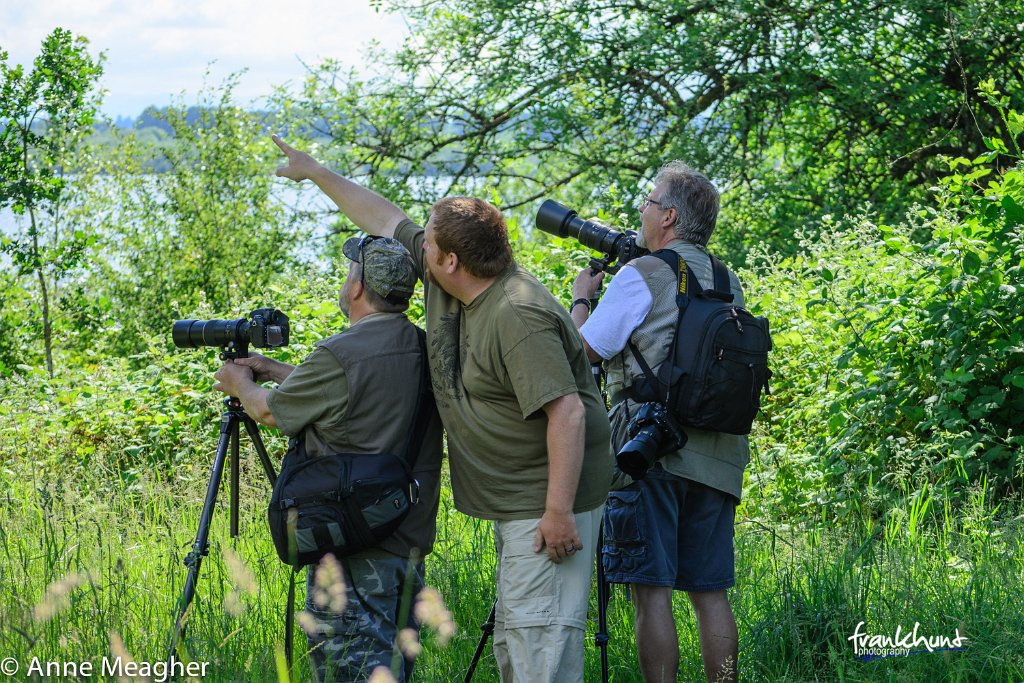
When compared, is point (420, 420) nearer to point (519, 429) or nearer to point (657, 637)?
point (519, 429)

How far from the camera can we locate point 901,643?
321cm

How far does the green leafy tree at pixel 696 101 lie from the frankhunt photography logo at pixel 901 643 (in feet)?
25.5

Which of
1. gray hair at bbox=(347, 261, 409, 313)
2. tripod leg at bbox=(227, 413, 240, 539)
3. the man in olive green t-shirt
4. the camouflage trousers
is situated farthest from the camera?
tripod leg at bbox=(227, 413, 240, 539)

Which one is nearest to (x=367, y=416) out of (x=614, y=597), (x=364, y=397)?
(x=364, y=397)

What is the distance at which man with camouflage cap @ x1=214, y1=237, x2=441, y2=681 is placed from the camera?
8.96ft

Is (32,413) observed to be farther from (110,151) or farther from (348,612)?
(110,151)

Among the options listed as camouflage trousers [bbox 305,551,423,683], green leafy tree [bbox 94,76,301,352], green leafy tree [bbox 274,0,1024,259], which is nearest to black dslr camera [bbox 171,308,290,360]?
camouflage trousers [bbox 305,551,423,683]

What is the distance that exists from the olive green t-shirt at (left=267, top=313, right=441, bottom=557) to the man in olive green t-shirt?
0.30ft

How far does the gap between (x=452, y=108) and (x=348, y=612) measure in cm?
1064

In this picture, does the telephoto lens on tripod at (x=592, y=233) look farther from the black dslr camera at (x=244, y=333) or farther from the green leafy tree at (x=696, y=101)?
the green leafy tree at (x=696, y=101)

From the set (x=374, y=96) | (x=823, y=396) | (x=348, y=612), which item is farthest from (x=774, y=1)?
(x=348, y=612)

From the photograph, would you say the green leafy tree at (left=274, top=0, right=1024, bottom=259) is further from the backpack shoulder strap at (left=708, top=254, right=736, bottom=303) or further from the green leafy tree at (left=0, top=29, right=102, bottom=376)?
the backpack shoulder strap at (left=708, top=254, right=736, bottom=303)

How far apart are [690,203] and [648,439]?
0.78 metres

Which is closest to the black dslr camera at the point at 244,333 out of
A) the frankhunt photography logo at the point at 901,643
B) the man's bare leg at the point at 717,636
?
the man's bare leg at the point at 717,636
